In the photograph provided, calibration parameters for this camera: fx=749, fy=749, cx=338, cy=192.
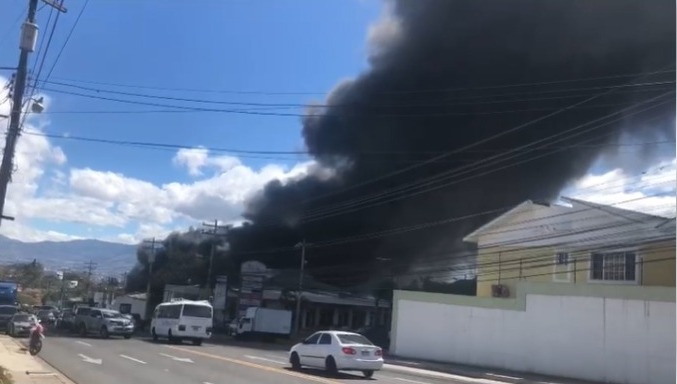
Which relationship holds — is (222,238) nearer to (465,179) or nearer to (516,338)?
(465,179)

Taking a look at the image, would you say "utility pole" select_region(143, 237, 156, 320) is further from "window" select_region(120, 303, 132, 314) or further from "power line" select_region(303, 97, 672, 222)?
"power line" select_region(303, 97, 672, 222)

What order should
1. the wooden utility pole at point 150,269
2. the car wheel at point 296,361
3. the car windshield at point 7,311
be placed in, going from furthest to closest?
the wooden utility pole at point 150,269
the car windshield at point 7,311
the car wheel at point 296,361

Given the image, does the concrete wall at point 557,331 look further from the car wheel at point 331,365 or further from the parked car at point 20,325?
the parked car at point 20,325

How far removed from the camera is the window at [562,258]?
1296 inches

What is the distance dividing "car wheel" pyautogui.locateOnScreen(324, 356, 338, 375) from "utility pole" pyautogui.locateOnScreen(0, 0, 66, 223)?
364 inches

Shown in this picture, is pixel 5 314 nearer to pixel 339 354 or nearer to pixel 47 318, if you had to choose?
pixel 47 318

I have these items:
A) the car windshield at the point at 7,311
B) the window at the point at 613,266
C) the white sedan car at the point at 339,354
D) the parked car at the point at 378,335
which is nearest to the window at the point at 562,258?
the window at the point at 613,266

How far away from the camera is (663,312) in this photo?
24.3m

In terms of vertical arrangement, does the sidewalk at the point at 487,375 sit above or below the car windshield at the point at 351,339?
below

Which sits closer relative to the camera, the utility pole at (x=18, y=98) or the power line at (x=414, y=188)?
the utility pole at (x=18, y=98)

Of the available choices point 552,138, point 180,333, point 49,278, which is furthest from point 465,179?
point 49,278

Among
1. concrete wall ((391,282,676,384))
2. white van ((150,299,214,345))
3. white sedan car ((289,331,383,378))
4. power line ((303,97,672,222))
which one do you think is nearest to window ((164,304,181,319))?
white van ((150,299,214,345))

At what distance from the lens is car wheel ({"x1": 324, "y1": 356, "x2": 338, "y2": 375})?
20.5 m

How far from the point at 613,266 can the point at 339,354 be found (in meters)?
16.0
